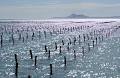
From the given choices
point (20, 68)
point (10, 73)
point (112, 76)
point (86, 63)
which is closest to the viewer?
point (112, 76)

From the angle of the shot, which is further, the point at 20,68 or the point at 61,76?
the point at 20,68

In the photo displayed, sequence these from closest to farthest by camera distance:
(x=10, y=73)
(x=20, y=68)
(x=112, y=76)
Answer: (x=112, y=76), (x=10, y=73), (x=20, y=68)

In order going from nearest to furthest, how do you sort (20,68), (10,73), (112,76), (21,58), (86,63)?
(112,76)
(10,73)
(20,68)
(86,63)
(21,58)

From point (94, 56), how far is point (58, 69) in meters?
19.4

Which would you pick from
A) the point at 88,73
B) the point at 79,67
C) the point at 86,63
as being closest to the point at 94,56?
the point at 86,63

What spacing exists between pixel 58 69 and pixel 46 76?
638 centimetres

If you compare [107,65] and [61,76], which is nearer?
[61,76]

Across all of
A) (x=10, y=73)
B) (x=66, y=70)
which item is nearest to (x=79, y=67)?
(x=66, y=70)

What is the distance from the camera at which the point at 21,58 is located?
7500 cm

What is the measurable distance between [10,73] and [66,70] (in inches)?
418

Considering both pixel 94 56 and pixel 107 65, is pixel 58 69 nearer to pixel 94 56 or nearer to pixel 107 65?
pixel 107 65

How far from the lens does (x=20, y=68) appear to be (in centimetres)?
6209

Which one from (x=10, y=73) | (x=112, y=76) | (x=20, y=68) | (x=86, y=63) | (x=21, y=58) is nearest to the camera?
(x=112, y=76)

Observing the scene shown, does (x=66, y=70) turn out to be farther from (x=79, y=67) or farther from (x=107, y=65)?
(x=107, y=65)
